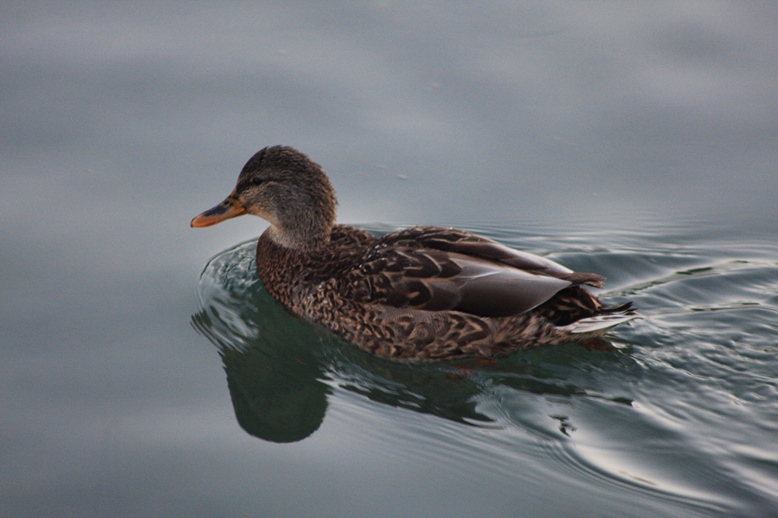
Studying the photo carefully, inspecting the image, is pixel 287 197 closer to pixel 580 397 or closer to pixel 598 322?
pixel 598 322

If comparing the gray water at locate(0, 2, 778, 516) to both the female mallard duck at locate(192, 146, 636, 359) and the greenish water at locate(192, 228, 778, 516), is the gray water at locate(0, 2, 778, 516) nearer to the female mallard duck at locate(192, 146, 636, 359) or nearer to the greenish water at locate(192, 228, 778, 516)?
the greenish water at locate(192, 228, 778, 516)

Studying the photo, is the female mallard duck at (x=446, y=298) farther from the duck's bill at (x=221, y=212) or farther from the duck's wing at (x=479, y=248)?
the duck's bill at (x=221, y=212)

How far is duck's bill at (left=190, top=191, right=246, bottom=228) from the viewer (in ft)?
23.5

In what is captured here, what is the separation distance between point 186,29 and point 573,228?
470 cm

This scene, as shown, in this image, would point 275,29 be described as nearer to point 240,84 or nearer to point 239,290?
point 240,84

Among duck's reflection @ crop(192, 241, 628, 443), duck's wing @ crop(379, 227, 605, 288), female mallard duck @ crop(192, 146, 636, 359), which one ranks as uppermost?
duck's wing @ crop(379, 227, 605, 288)

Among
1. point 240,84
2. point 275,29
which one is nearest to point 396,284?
point 240,84

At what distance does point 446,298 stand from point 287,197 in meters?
1.67

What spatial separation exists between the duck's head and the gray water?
1.78 ft

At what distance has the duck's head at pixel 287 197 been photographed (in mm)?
7168

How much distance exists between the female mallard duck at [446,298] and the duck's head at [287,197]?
0.35 m

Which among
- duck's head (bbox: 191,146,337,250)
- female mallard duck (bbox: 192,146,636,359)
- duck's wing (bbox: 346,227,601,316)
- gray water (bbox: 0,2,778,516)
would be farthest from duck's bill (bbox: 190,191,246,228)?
duck's wing (bbox: 346,227,601,316)

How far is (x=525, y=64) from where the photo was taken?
9.27 m

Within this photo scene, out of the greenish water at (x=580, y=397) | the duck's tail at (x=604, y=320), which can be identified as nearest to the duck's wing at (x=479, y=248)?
the duck's tail at (x=604, y=320)
